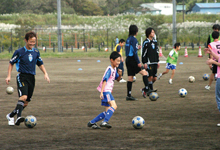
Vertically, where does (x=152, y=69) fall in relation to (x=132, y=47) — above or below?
below

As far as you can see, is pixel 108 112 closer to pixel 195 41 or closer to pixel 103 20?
pixel 195 41

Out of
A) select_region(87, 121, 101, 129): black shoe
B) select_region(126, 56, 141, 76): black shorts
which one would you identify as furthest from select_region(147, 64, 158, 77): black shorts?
select_region(87, 121, 101, 129): black shoe

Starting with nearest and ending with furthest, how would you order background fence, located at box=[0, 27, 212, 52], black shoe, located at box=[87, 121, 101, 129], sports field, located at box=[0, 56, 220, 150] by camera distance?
sports field, located at box=[0, 56, 220, 150] → black shoe, located at box=[87, 121, 101, 129] → background fence, located at box=[0, 27, 212, 52]

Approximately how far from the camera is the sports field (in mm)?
6707

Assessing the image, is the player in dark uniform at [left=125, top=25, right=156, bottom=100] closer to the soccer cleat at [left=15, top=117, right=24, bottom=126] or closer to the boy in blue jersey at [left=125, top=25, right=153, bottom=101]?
the boy in blue jersey at [left=125, top=25, right=153, bottom=101]

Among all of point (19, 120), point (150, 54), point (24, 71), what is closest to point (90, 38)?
point (150, 54)

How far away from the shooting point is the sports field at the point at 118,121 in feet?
22.0

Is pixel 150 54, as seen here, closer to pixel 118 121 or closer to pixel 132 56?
pixel 132 56

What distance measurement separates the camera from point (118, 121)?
8.62 metres

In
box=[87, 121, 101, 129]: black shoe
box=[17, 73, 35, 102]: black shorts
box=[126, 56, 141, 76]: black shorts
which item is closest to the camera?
box=[87, 121, 101, 129]: black shoe

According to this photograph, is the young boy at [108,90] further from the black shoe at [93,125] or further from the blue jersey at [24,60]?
the blue jersey at [24,60]

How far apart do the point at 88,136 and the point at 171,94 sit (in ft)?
20.0

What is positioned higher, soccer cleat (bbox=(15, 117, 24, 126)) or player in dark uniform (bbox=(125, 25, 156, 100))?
player in dark uniform (bbox=(125, 25, 156, 100))

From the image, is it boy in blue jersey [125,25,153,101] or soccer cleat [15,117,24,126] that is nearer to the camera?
soccer cleat [15,117,24,126]
